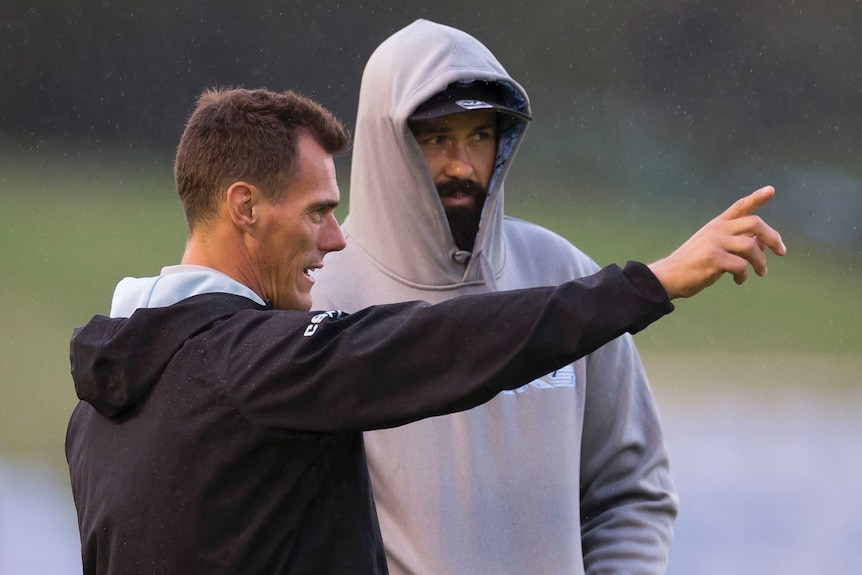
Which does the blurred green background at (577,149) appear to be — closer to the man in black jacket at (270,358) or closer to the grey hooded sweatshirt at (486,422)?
the grey hooded sweatshirt at (486,422)

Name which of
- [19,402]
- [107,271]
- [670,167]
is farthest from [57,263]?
[670,167]

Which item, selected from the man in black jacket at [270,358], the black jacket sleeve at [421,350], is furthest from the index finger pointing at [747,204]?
the black jacket sleeve at [421,350]

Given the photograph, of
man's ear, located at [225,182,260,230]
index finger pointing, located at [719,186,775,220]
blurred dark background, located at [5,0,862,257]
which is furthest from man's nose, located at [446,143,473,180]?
blurred dark background, located at [5,0,862,257]

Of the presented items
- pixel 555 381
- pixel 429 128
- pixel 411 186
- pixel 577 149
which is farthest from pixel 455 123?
pixel 577 149

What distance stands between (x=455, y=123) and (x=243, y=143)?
81cm

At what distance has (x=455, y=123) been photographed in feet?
7.63

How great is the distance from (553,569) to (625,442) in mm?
336

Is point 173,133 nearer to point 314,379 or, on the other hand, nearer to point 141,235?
point 141,235

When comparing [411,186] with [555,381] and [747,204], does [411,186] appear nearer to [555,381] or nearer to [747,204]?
[555,381]

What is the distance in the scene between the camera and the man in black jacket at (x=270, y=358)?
122cm

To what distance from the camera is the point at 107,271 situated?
8359 mm

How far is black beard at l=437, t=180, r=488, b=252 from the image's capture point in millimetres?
2312

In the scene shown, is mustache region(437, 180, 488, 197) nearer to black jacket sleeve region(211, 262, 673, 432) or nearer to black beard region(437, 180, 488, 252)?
black beard region(437, 180, 488, 252)

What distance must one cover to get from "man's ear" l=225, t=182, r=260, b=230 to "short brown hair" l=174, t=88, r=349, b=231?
1 centimetres
